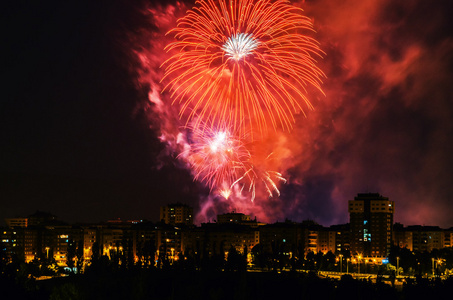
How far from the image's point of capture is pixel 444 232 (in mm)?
58844

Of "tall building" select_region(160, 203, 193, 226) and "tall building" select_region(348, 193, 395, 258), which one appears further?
"tall building" select_region(160, 203, 193, 226)

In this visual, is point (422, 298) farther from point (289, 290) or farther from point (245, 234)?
point (245, 234)

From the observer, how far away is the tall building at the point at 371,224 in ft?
177

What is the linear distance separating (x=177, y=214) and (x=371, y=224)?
2986cm

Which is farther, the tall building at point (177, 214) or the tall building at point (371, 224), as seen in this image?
the tall building at point (177, 214)

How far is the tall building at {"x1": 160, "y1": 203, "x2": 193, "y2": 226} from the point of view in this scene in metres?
78.6

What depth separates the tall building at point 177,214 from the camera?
78606mm

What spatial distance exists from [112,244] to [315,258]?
25486 millimetres

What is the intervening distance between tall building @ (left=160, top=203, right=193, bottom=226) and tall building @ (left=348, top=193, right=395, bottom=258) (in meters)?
27.0

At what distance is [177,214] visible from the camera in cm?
7900

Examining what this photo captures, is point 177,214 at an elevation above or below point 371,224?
above

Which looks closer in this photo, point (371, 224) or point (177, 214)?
point (371, 224)

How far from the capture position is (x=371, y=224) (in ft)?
181

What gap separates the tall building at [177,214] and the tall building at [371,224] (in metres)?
27.0
